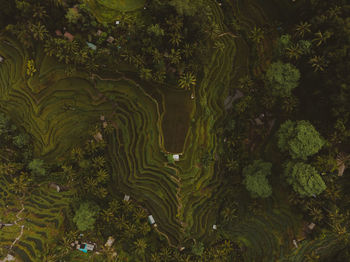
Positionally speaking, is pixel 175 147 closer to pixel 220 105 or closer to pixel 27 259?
pixel 220 105

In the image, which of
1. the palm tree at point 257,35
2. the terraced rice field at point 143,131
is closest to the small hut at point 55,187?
the terraced rice field at point 143,131

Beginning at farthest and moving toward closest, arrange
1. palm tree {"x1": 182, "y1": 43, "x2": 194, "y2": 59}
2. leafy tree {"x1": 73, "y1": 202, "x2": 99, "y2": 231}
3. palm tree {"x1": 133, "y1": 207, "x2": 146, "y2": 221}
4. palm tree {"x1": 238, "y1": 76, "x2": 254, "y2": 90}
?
palm tree {"x1": 238, "y1": 76, "x2": 254, "y2": 90}
palm tree {"x1": 133, "y1": 207, "x2": 146, "y2": 221}
leafy tree {"x1": 73, "y1": 202, "x2": 99, "y2": 231}
palm tree {"x1": 182, "y1": 43, "x2": 194, "y2": 59}

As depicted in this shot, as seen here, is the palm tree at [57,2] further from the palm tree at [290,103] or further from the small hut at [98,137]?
the palm tree at [290,103]

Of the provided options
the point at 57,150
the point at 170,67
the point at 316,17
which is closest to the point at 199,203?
the point at 170,67

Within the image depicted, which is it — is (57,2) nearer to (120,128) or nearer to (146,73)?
(146,73)

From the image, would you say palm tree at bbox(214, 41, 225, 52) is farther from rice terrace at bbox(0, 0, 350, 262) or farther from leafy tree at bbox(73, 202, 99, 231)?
leafy tree at bbox(73, 202, 99, 231)

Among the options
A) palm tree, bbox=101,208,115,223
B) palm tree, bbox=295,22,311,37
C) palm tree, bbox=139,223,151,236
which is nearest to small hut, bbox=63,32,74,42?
palm tree, bbox=101,208,115,223

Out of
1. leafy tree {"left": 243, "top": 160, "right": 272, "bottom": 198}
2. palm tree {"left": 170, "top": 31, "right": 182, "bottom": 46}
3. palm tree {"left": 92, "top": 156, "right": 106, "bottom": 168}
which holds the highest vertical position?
palm tree {"left": 170, "top": 31, "right": 182, "bottom": 46}
